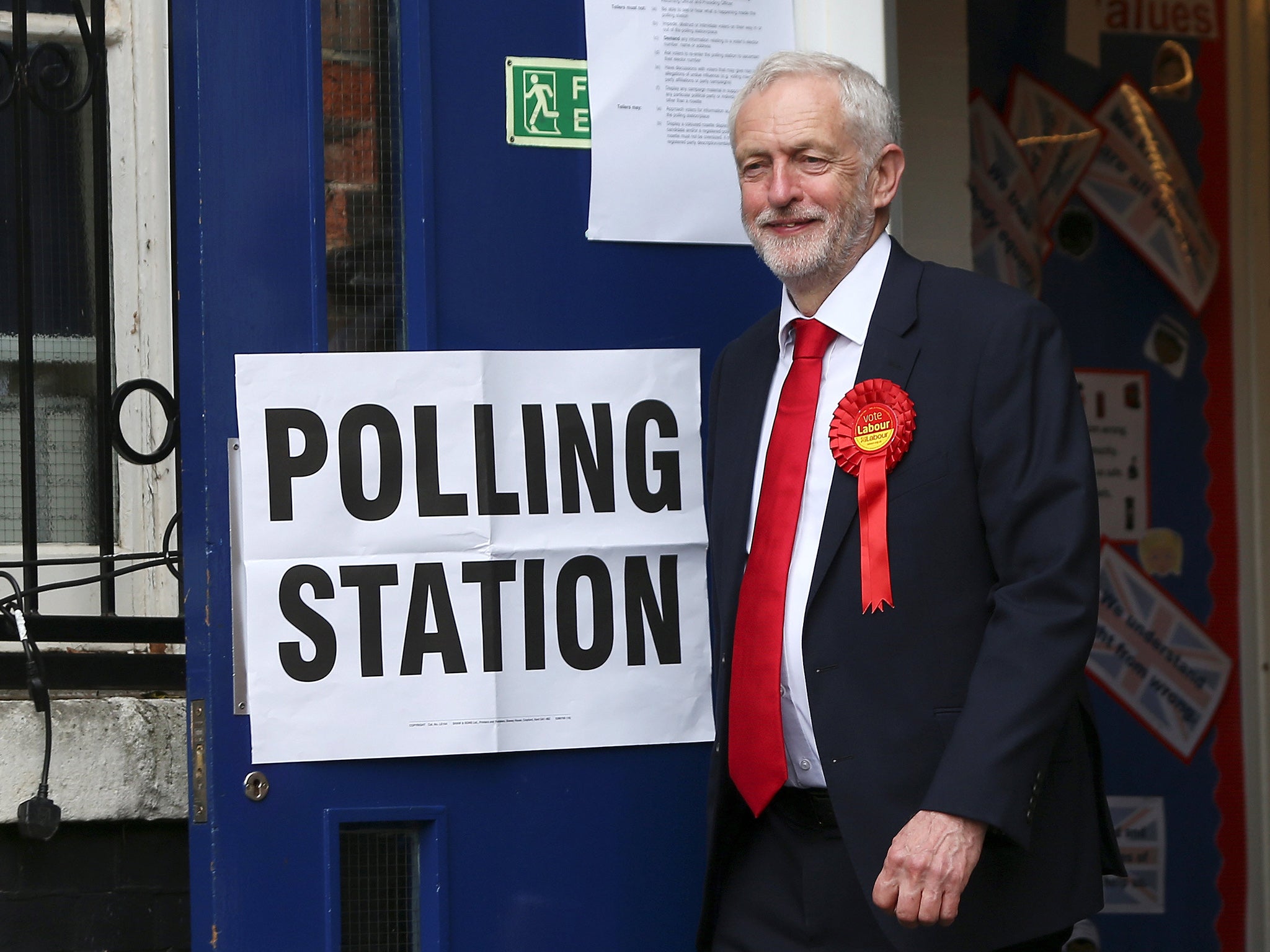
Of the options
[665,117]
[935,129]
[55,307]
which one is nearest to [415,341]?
[665,117]

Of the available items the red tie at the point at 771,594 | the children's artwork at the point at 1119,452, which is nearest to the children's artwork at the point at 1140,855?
the children's artwork at the point at 1119,452

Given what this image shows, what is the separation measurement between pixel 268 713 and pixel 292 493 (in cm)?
36

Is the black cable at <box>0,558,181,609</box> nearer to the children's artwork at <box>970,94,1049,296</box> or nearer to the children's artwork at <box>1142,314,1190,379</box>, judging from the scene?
the children's artwork at <box>970,94,1049,296</box>

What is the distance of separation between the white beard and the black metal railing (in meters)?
1.49

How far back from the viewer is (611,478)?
2689 millimetres

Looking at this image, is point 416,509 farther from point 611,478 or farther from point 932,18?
point 932,18

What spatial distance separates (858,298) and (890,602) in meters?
0.50

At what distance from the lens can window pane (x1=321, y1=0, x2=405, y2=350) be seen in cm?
267

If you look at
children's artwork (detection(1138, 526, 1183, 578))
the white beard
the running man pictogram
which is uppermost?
the running man pictogram

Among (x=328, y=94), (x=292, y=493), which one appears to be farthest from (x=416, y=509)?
(x=328, y=94)

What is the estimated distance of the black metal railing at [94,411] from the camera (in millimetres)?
3295

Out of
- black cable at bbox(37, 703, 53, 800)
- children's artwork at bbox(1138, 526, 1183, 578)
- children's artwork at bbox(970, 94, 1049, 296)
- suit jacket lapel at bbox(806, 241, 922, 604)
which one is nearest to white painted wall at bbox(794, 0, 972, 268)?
children's artwork at bbox(970, 94, 1049, 296)

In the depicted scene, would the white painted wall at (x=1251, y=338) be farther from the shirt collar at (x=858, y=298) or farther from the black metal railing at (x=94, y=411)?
the black metal railing at (x=94, y=411)

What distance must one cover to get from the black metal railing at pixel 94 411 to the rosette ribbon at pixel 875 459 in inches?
65.9
